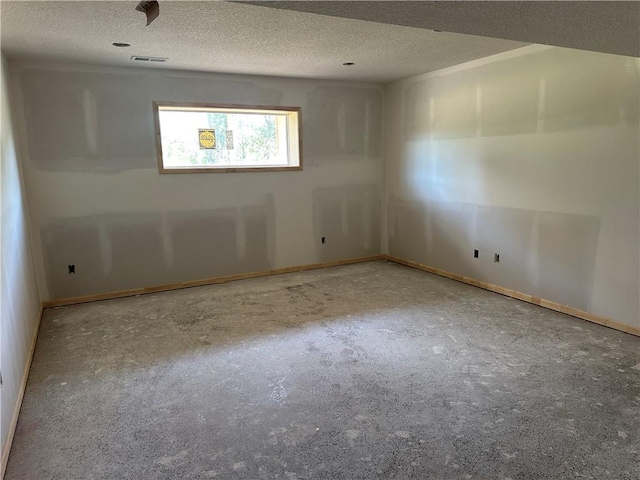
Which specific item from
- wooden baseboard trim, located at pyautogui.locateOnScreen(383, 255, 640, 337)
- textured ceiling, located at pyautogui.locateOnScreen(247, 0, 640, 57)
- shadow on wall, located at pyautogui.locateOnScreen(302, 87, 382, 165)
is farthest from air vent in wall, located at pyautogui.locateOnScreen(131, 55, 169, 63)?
wooden baseboard trim, located at pyautogui.locateOnScreen(383, 255, 640, 337)

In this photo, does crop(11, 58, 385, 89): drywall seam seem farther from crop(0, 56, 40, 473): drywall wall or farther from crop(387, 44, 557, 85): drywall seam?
crop(387, 44, 557, 85): drywall seam

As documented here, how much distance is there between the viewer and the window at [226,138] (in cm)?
467

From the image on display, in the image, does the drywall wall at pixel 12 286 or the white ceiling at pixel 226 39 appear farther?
the white ceiling at pixel 226 39

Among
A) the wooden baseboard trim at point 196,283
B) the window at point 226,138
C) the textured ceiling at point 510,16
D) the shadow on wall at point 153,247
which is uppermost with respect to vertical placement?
the textured ceiling at point 510,16

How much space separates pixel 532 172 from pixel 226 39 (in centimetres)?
297

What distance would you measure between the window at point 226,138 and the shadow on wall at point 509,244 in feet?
5.72

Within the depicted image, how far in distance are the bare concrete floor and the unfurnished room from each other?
0.02m

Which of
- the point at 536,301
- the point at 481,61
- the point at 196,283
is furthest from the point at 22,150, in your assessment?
the point at 536,301

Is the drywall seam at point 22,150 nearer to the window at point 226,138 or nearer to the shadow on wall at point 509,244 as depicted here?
the window at point 226,138

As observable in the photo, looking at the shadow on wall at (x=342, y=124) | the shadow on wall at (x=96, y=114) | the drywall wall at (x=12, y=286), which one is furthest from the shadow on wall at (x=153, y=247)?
the shadow on wall at (x=342, y=124)

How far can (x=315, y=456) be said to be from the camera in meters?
1.96

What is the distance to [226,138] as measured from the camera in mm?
4973

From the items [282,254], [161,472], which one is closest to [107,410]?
[161,472]

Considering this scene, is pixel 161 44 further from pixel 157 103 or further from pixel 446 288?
pixel 446 288
